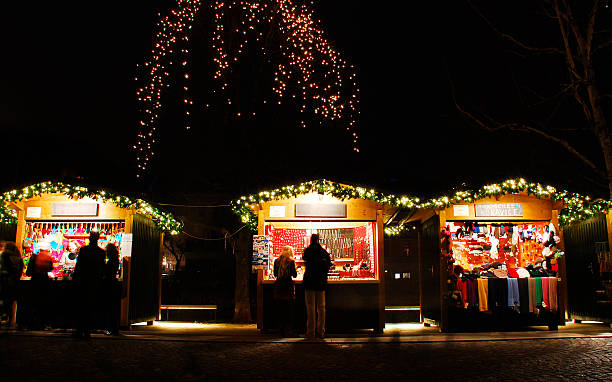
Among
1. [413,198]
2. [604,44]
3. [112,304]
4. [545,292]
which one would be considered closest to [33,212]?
[112,304]

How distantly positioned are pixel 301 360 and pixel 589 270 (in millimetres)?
8929

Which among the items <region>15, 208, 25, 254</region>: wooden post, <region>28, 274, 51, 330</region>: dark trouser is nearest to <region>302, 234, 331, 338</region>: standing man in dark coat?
<region>28, 274, 51, 330</region>: dark trouser

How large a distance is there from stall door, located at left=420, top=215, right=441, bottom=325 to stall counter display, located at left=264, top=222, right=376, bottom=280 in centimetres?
156

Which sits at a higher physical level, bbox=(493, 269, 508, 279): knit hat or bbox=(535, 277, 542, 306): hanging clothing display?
bbox=(493, 269, 508, 279): knit hat

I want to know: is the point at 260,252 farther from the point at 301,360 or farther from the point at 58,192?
the point at 58,192

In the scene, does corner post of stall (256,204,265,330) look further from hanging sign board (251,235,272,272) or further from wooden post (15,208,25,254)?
wooden post (15,208,25,254)

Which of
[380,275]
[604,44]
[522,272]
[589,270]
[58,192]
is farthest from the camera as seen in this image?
[604,44]

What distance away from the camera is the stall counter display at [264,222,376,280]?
11.9m

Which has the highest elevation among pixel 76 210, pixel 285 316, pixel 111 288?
pixel 76 210

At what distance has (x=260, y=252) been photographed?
37.2 feet

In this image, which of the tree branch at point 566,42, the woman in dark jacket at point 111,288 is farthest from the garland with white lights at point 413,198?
the tree branch at point 566,42

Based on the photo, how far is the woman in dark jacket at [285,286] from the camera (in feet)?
34.3

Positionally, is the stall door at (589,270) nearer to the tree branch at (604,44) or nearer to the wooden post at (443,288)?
the wooden post at (443,288)

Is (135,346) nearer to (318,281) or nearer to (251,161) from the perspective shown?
(318,281)
